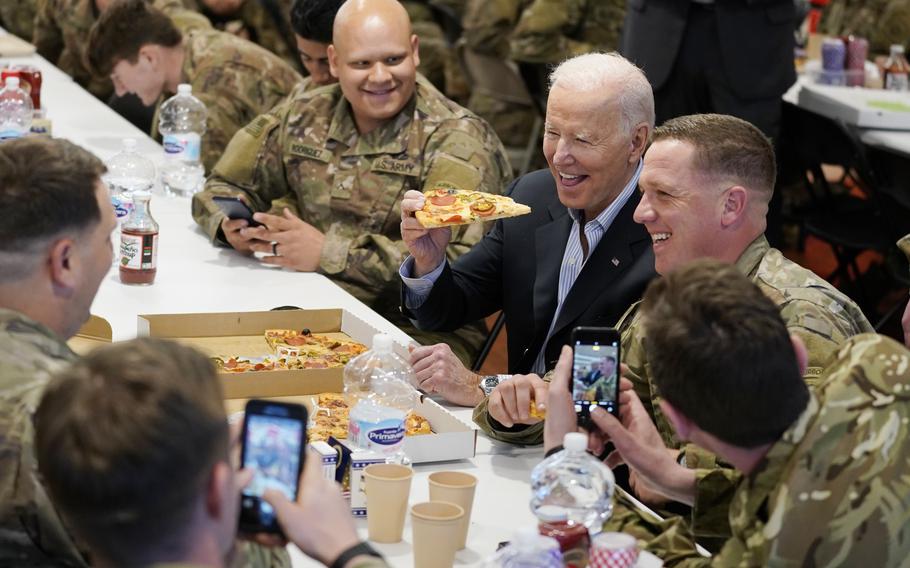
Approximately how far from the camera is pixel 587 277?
329 centimetres

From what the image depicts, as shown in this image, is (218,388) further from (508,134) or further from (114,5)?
(508,134)

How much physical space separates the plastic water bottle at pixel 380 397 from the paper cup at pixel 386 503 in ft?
0.55

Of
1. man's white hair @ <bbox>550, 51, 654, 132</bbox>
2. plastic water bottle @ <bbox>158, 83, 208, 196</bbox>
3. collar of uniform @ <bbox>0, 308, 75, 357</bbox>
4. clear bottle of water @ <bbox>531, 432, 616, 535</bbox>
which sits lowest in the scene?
plastic water bottle @ <bbox>158, 83, 208, 196</bbox>

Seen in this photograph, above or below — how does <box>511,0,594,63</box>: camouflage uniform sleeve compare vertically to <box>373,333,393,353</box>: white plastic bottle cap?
below

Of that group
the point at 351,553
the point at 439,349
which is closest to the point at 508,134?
the point at 439,349

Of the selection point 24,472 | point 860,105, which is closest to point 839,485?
point 24,472

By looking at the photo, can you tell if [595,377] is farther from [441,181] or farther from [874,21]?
[874,21]

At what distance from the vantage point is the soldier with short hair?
1.87m

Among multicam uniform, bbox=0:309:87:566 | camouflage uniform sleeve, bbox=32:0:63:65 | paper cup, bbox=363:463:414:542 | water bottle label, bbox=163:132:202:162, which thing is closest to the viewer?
multicam uniform, bbox=0:309:87:566

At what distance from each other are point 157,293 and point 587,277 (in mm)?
1132

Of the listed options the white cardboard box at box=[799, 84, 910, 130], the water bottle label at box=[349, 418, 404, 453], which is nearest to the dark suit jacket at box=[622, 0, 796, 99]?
the white cardboard box at box=[799, 84, 910, 130]

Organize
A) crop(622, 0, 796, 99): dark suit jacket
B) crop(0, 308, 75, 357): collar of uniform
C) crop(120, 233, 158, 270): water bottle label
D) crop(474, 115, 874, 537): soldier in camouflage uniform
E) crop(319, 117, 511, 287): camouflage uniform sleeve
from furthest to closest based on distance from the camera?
crop(622, 0, 796, 99): dark suit jacket
crop(319, 117, 511, 287): camouflage uniform sleeve
crop(120, 233, 158, 270): water bottle label
crop(474, 115, 874, 537): soldier in camouflage uniform
crop(0, 308, 75, 357): collar of uniform

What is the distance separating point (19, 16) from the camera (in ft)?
28.0

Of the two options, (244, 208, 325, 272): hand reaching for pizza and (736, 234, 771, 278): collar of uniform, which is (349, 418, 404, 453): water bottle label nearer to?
(736, 234, 771, 278): collar of uniform
